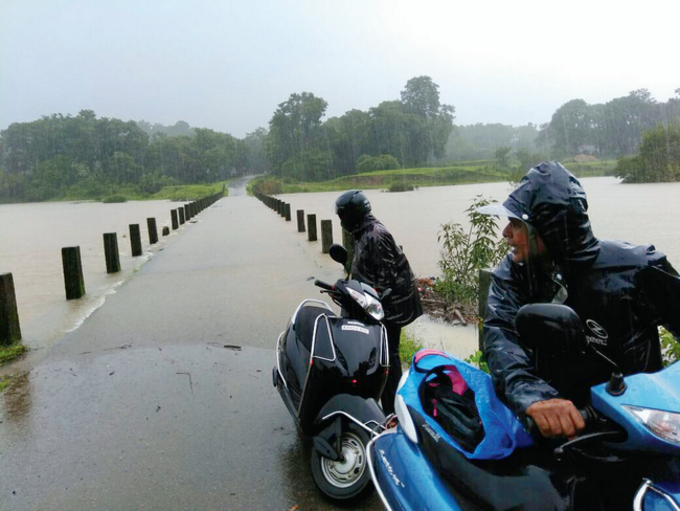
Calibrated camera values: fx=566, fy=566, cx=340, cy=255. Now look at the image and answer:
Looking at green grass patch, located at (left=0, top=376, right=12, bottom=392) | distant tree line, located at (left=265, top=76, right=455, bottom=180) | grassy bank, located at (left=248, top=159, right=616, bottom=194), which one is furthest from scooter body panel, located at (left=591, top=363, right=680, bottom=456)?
distant tree line, located at (left=265, top=76, right=455, bottom=180)

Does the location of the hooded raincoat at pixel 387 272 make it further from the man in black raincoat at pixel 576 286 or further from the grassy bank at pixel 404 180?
the grassy bank at pixel 404 180

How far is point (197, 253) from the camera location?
1321cm

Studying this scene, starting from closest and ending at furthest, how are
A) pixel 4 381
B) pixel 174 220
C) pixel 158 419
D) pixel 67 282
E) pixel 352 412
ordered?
pixel 352 412, pixel 158 419, pixel 4 381, pixel 67 282, pixel 174 220

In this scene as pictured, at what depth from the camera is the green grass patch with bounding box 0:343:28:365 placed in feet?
17.6

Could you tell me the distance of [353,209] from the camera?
12.4 ft

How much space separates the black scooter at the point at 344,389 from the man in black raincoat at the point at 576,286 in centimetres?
102

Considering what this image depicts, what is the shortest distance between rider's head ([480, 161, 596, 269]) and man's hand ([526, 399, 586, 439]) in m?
0.66

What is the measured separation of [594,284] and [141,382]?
383cm

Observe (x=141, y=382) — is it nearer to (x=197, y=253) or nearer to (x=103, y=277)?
(x=103, y=277)

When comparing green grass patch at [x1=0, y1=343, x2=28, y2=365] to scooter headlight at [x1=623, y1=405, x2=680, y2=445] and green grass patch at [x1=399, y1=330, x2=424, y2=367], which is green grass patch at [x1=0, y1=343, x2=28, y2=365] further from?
scooter headlight at [x1=623, y1=405, x2=680, y2=445]

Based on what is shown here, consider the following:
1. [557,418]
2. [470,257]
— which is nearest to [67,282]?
[470,257]

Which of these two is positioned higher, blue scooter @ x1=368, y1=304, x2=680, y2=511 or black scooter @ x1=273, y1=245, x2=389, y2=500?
blue scooter @ x1=368, y1=304, x2=680, y2=511

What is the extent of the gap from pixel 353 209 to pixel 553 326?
8.19 feet

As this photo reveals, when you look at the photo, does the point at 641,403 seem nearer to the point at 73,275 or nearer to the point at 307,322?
the point at 307,322
